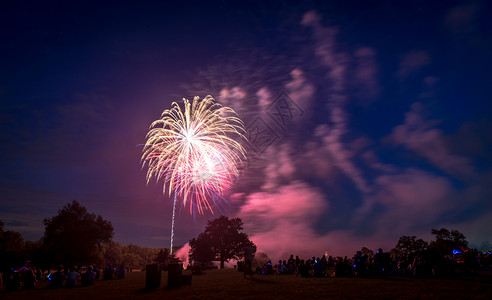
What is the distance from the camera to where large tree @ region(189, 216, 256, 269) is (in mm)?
90500

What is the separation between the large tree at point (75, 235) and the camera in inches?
2773

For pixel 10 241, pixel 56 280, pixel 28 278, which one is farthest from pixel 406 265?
pixel 10 241

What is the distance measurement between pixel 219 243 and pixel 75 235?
128 ft

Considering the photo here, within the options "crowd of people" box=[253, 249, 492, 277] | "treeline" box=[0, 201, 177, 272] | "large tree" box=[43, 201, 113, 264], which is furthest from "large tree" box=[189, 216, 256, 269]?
"crowd of people" box=[253, 249, 492, 277]

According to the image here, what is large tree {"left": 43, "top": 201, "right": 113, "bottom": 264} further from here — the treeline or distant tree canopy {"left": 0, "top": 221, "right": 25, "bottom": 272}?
distant tree canopy {"left": 0, "top": 221, "right": 25, "bottom": 272}

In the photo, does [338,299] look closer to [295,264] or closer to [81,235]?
[295,264]

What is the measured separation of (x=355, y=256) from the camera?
88.7 ft

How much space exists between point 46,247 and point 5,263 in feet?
46.5

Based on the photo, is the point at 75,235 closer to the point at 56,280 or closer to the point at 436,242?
the point at 56,280

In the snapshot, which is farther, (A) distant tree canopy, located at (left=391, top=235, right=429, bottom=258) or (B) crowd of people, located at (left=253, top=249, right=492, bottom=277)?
(A) distant tree canopy, located at (left=391, top=235, right=429, bottom=258)

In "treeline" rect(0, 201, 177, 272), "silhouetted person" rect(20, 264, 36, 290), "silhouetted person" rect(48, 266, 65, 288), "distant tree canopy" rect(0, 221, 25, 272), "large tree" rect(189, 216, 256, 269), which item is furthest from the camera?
"large tree" rect(189, 216, 256, 269)

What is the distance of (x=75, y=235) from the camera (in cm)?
7256

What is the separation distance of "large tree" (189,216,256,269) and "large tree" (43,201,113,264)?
2527 cm

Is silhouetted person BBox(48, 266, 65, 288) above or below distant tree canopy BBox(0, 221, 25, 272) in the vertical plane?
below
